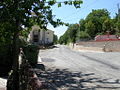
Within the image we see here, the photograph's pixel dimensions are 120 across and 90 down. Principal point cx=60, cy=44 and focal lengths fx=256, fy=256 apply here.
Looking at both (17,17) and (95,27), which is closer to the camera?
(17,17)

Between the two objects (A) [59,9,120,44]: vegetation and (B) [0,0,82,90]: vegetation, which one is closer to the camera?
(B) [0,0,82,90]: vegetation

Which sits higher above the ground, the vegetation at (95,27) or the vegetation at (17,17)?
the vegetation at (95,27)

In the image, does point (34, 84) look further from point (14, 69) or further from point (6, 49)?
point (6, 49)

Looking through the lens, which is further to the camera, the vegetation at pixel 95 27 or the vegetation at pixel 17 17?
the vegetation at pixel 95 27

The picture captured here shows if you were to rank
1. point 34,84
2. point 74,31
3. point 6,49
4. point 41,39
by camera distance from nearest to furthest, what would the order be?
point 34,84
point 6,49
point 41,39
point 74,31

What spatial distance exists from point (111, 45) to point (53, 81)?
103 ft

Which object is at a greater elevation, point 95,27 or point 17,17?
point 95,27

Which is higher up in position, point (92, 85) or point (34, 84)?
point (34, 84)

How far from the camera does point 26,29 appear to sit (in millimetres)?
10734

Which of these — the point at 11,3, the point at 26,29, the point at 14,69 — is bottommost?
the point at 14,69

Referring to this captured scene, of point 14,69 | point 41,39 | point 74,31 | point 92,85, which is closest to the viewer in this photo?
point 14,69

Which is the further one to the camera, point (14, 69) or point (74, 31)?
point (74, 31)

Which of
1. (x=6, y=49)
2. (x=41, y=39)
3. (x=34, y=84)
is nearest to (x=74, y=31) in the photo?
(x=41, y=39)

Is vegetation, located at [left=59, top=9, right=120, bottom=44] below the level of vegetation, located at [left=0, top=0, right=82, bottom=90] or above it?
above
